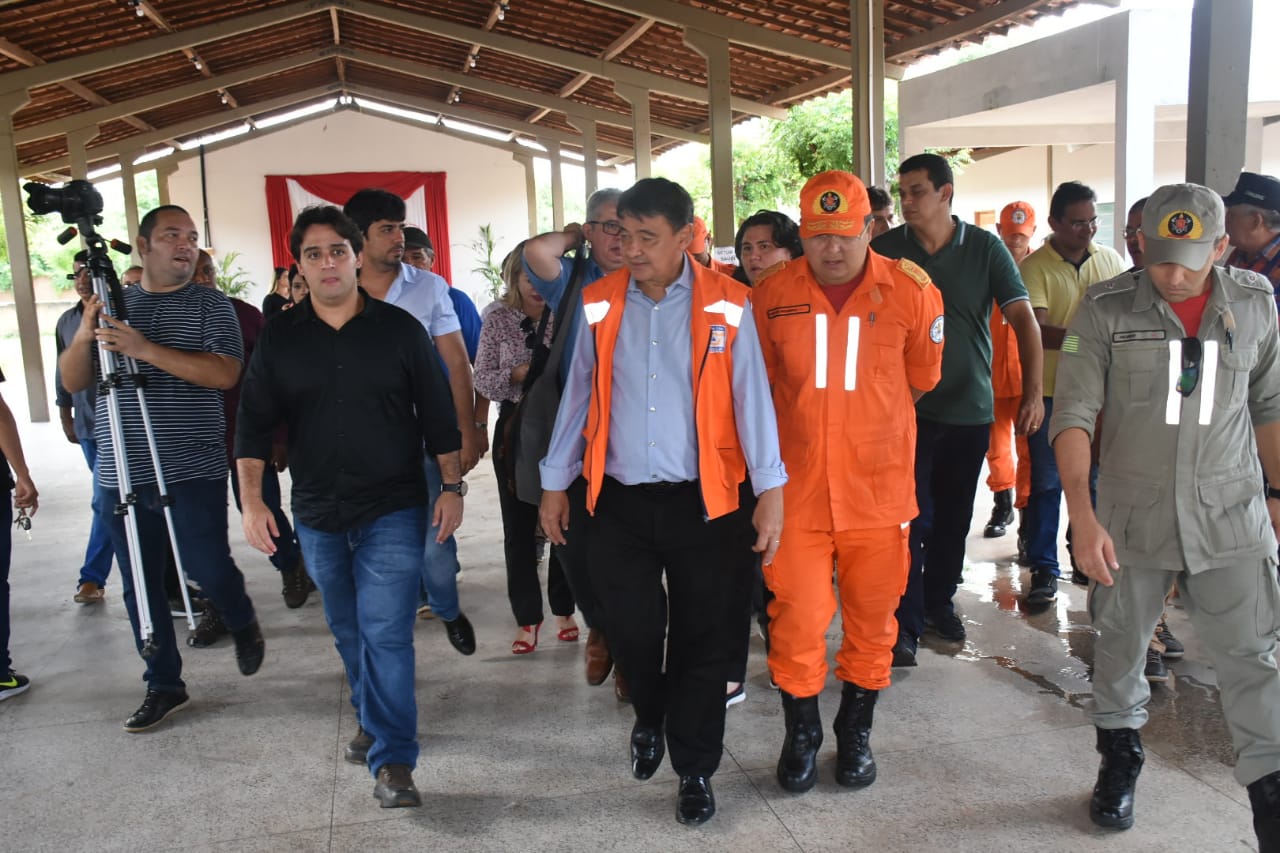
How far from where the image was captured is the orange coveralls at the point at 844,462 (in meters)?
2.69

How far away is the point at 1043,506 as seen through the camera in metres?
4.35

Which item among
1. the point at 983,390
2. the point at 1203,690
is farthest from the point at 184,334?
the point at 1203,690

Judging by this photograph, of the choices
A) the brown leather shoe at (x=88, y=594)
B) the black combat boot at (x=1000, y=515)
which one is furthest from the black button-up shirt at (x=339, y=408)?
the black combat boot at (x=1000, y=515)

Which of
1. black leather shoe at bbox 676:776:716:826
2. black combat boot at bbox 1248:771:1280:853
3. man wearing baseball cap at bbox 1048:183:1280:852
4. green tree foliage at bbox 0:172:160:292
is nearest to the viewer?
black combat boot at bbox 1248:771:1280:853

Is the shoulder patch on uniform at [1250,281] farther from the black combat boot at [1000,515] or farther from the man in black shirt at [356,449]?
the black combat boot at [1000,515]

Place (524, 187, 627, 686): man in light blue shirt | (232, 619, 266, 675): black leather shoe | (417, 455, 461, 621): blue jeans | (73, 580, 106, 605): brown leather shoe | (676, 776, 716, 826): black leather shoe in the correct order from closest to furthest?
(676, 776, 716, 826): black leather shoe, (524, 187, 627, 686): man in light blue shirt, (232, 619, 266, 675): black leather shoe, (417, 455, 461, 621): blue jeans, (73, 580, 106, 605): brown leather shoe

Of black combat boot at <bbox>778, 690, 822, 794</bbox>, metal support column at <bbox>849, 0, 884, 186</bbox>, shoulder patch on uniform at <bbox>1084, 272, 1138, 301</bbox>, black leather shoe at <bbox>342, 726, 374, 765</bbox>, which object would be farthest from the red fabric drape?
shoulder patch on uniform at <bbox>1084, 272, 1138, 301</bbox>

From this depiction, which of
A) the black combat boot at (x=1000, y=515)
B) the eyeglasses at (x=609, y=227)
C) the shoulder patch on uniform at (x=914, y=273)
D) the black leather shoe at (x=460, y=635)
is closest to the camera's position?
the shoulder patch on uniform at (x=914, y=273)

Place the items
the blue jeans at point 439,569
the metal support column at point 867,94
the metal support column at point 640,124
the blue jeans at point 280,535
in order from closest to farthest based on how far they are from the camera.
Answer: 1. the blue jeans at point 439,569
2. the blue jeans at point 280,535
3. the metal support column at point 867,94
4. the metal support column at point 640,124

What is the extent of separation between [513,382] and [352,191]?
64.7ft

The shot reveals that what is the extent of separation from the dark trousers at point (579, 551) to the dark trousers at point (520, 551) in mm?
409

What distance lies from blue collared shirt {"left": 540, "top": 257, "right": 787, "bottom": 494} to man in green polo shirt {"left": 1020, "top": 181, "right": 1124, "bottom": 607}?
7.25ft

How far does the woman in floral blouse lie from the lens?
11.9ft

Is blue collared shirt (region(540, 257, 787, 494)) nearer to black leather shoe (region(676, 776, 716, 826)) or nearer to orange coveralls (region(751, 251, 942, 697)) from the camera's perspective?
orange coveralls (region(751, 251, 942, 697))
